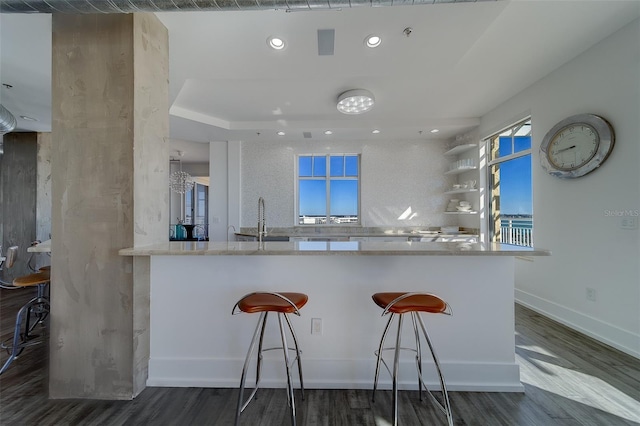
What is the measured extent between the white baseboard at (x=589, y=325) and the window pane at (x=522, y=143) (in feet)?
6.48

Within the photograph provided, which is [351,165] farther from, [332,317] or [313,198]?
[332,317]

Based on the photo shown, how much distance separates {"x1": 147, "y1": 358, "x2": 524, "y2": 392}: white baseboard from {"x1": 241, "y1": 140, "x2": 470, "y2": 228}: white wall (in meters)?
3.34

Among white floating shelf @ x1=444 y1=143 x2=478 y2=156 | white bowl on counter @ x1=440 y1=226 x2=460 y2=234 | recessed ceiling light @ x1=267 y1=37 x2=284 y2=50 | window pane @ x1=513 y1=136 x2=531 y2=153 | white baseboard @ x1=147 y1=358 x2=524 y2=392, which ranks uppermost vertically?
recessed ceiling light @ x1=267 y1=37 x2=284 y2=50

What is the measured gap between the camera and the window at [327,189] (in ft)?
16.9

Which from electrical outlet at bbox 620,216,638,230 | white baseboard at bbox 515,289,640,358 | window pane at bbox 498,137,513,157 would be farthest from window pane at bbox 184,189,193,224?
electrical outlet at bbox 620,216,638,230

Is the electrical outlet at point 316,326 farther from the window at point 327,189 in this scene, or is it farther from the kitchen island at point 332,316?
the window at point 327,189

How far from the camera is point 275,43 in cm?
204

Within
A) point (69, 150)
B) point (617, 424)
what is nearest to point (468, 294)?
point (617, 424)

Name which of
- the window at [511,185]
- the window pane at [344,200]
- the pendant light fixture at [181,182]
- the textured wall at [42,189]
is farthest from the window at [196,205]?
the window at [511,185]

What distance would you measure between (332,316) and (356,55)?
7.24ft

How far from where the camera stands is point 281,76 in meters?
2.52

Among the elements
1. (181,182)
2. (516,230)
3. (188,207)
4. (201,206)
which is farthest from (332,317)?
(201,206)

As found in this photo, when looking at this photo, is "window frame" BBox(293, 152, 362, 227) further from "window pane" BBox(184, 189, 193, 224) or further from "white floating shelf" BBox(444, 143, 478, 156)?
"window pane" BBox(184, 189, 193, 224)

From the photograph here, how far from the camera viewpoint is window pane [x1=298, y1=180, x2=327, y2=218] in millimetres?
5172
